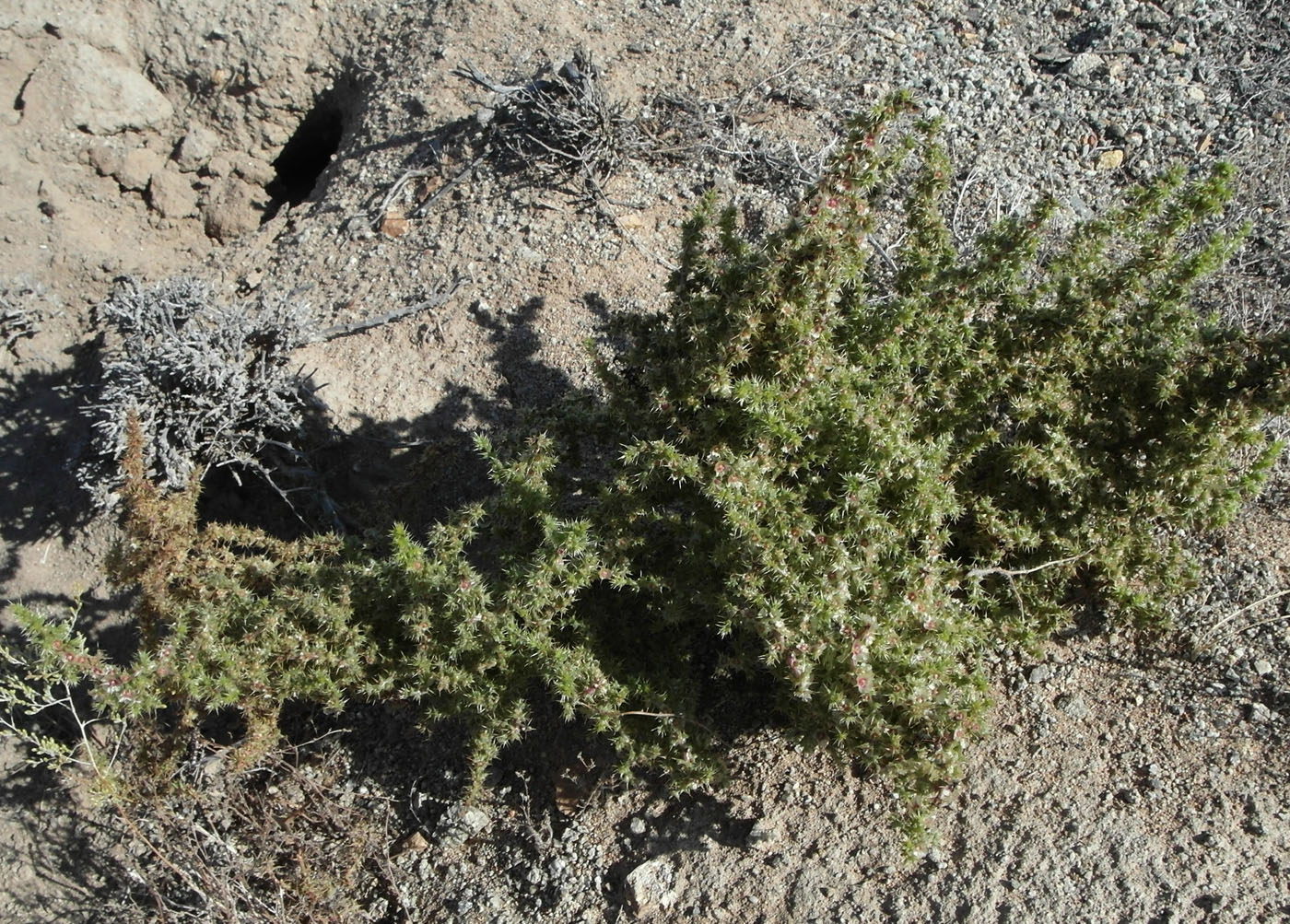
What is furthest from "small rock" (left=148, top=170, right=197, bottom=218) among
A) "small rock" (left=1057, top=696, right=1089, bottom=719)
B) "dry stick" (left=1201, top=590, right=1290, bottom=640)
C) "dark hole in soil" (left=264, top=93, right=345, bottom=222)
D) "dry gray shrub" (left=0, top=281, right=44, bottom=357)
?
"dry stick" (left=1201, top=590, right=1290, bottom=640)

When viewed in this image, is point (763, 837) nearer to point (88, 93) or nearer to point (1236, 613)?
point (1236, 613)

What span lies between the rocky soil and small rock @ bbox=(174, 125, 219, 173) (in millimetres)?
15

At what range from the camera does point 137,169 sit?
5262mm

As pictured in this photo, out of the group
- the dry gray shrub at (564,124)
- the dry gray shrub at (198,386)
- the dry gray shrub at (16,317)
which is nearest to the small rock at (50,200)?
the dry gray shrub at (16,317)

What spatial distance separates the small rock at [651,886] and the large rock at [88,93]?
15.5 feet

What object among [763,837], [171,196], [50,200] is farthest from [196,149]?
[763,837]

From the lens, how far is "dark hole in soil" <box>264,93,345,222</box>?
547cm

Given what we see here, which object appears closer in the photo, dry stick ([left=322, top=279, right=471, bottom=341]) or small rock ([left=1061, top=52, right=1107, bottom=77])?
dry stick ([left=322, top=279, right=471, bottom=341])

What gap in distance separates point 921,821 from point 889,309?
4.65 ft

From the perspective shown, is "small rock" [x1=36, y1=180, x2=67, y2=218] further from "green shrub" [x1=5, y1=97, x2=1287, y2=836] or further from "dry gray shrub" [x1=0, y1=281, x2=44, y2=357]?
"green shrub" [x1=5, y1=97, x2=1287, y2=836]

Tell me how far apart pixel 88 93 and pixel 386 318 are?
2.51m

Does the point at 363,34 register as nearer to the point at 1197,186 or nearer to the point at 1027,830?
the point at 1197,186

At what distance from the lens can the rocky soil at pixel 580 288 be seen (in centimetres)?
272

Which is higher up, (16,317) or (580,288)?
(580,288)
